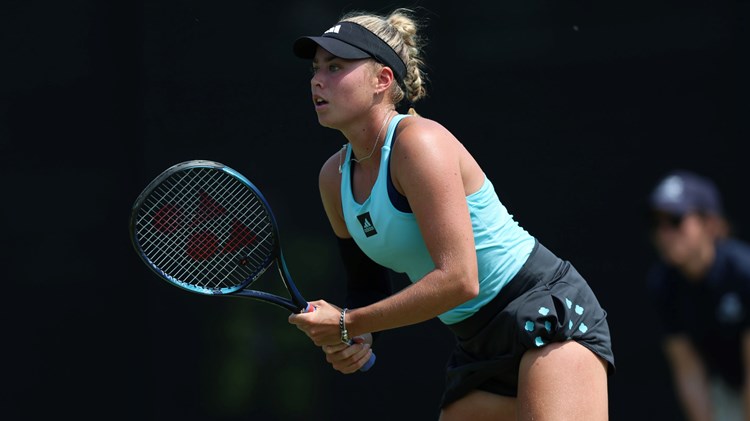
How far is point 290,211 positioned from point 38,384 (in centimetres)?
106

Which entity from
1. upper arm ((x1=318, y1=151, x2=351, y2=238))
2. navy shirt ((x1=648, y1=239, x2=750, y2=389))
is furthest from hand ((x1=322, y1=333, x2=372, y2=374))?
navy shirt ((x1=648, y1=239, x2=750, y2=389))

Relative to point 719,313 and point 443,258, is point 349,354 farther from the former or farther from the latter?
point 719,313

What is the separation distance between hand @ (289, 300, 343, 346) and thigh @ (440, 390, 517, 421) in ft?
1.31

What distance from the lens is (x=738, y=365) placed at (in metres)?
2.62

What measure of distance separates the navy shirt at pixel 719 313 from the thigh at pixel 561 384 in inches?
7.7

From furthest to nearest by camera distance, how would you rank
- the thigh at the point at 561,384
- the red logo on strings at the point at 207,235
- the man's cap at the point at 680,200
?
the red logo on strings at the point at 207,235
the thigh at the point at 561,384
the man's cap at the point at 680,200

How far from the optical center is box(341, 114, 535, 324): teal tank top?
2686 millimetres

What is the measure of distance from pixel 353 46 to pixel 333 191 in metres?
0.37

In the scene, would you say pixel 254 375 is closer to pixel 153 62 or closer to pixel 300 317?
pixel 153 62

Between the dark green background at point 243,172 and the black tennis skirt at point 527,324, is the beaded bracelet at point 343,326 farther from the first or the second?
the dark green background at point 243,172

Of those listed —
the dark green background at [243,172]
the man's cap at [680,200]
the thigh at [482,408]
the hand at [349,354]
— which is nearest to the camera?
the man's cap at [680,200]

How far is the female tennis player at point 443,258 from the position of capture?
2.57 meters

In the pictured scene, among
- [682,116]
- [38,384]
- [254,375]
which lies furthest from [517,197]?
[38,384]

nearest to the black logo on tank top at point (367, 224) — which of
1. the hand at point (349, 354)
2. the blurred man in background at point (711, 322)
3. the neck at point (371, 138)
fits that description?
the neck at point (371, 138)
